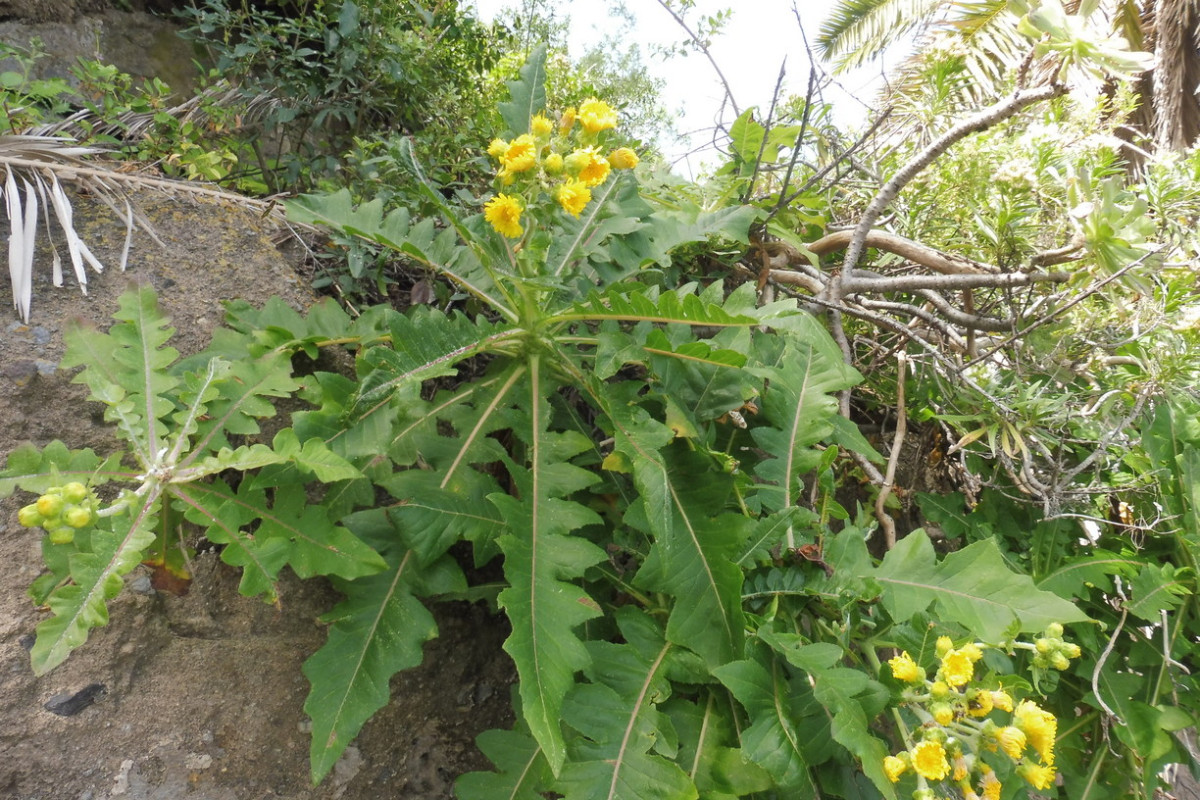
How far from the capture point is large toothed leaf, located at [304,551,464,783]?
1.21m

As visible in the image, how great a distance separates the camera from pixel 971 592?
4.66 ft

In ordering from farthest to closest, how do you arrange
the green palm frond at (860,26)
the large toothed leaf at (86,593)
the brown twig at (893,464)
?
1. the green palm frond at (860,26)
2. the brown twig at (893,464)
3. the large toothed leaf at (86,593)

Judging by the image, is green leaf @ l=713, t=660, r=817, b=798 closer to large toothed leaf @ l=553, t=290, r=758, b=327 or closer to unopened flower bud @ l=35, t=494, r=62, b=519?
large toothed leaf @ l=553, t=290, r=758, b=327

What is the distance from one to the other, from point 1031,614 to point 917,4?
Result: 7634 millimetres

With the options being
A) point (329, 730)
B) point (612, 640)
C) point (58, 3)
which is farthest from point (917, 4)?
point (329, 730)

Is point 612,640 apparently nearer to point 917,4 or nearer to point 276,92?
point 276,92

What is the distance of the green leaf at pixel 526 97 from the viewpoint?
1656 millimetres

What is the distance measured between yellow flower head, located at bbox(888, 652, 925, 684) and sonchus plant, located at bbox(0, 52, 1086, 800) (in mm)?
71

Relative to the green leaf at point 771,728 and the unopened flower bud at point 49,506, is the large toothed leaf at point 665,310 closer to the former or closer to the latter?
the green leaf at point 771,728

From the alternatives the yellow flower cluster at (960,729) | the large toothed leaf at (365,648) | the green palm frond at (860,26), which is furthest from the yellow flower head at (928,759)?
the green palm frond at (860,26)

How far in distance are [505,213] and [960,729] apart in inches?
54.2

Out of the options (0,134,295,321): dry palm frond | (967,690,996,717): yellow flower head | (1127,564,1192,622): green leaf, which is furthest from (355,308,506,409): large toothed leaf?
(1127,564,1192,622): green leaf

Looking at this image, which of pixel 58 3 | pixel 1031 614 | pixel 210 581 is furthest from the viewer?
pixel 58 3

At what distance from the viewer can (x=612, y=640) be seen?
1.59 m
